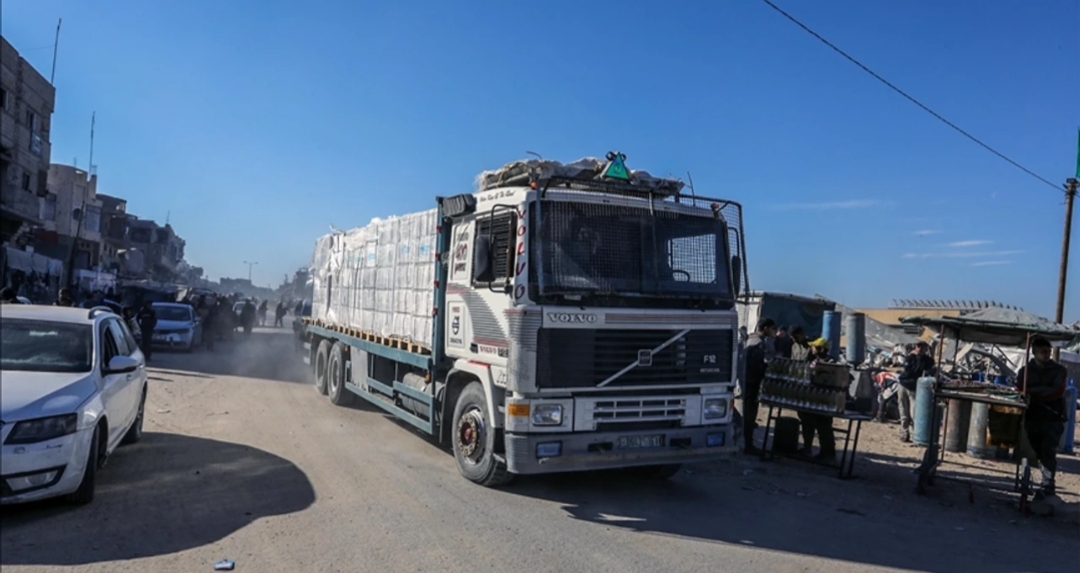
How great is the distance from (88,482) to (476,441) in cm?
332

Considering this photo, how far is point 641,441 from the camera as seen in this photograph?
707 centimetres

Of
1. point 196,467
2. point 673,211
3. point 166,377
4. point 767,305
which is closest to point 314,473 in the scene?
point 196,467

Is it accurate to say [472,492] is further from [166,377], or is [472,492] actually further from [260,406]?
[166,377]

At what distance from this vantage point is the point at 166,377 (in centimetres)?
1561

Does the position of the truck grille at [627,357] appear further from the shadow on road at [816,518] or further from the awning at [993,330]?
the awning at [993,330]

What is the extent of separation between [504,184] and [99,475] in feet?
16.1

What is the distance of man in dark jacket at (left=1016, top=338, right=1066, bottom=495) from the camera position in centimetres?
793

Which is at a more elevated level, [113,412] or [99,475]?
[113,412]

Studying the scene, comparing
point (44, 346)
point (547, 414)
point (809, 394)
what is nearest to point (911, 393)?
point (809, 394)

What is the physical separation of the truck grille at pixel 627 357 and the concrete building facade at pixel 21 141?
30.0 m

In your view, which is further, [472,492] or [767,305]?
[767,305]

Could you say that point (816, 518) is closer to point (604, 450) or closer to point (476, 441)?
point (604, 450)

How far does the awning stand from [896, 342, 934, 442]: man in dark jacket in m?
3.33

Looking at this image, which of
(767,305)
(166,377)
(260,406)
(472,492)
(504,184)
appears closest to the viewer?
(472,492)
